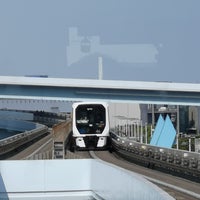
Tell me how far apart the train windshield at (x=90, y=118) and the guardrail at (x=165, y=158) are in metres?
2.12

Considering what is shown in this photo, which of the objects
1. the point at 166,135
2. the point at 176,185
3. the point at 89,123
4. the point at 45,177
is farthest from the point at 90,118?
the point at 45,177

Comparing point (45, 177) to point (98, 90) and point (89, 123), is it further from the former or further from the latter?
point (98, 90)

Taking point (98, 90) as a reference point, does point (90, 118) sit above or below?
below

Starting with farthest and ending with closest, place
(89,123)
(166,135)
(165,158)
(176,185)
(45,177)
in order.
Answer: (166,135) → (89,123) → (165,158) → (176,185) → (45,177)

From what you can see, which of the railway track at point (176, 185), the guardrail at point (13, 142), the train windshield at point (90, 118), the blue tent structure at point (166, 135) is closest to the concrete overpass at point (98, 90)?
the guardrail at point (13, 142)

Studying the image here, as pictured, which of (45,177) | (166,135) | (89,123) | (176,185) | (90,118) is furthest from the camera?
(166,135)

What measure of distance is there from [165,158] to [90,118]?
36.0 ft

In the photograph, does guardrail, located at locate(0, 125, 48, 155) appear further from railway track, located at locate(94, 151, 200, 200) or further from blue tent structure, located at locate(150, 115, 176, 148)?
railway track, located at locate(94, 151, 200, 200)

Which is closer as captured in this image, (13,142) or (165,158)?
(165,158)

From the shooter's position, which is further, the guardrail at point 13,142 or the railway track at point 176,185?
the guardrail at point 13,142

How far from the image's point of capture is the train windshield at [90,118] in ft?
122

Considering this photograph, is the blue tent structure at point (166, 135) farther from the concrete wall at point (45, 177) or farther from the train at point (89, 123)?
the concrete wall at point (45, 177)

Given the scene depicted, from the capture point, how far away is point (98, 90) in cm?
5369

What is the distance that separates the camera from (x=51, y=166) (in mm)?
17297
